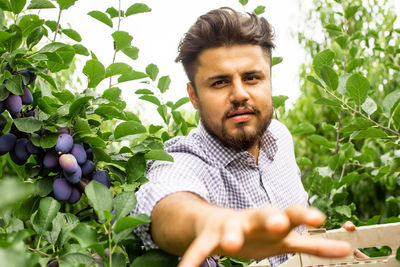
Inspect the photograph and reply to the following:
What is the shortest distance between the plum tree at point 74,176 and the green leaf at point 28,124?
0.10 metres

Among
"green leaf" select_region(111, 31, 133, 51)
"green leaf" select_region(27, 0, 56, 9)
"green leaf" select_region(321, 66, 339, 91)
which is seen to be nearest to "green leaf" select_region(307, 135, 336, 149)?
"green leaf" select_region(321, 66, 339, 91)

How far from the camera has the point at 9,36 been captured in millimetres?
779

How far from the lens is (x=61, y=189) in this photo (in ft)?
2.82

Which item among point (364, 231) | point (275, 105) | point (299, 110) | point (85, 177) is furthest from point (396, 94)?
point (299, 110)

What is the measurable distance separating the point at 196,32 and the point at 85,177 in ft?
1.81

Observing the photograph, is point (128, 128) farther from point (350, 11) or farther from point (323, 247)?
point (350, 11)

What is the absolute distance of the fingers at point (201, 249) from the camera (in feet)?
1.49

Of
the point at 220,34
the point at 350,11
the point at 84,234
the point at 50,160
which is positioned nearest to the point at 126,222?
the point at 84,234

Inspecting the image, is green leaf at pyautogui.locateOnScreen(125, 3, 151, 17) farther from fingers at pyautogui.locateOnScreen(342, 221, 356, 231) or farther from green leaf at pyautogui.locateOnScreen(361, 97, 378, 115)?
fingers at pyautogui.locateOnScreen(342, 221, 356, 231)

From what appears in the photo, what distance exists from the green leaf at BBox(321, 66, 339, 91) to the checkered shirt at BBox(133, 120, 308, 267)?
26 centimetres

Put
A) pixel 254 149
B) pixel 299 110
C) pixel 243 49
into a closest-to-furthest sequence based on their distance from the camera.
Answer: pixel 243 49, pixel 254 149, pixel 299 110

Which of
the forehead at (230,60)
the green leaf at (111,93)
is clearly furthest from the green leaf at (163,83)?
the green leaf at (111,93)

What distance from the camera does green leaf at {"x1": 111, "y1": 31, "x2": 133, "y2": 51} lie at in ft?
3.51

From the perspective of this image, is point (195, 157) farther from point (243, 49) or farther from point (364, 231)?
point (364, 231)
